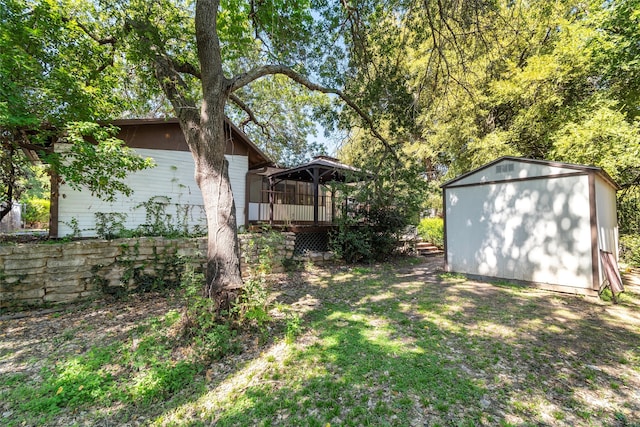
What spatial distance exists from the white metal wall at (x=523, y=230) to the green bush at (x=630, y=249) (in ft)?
18.6

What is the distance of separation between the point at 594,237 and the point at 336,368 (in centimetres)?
588

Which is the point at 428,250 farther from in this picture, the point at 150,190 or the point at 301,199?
the point at 150,190

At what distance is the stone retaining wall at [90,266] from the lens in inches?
173

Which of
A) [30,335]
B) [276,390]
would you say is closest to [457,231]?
[276,390]

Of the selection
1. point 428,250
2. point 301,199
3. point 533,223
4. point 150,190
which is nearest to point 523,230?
point 533,223

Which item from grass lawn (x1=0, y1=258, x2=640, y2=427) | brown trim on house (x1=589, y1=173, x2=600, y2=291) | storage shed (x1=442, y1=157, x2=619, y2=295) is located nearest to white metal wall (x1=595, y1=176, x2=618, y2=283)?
storage shed (x1=442, y1=157, x2=619, y2=295)

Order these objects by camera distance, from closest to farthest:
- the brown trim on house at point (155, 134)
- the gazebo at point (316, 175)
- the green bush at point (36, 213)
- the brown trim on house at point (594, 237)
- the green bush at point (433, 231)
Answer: the brown trim on house at point (594, 237), the brown trim on house at point (155, 134), the gazebo at point (316, 175), the green bush at point (433, 231), the green bush at point (36, 213)

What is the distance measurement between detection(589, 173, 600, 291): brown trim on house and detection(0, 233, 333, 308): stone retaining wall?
630 cm

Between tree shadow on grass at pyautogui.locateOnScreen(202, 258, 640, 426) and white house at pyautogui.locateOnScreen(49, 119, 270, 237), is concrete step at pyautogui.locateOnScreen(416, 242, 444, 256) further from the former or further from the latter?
white house at pyautogui.locateOnScreen(49, 119, 270, 237)

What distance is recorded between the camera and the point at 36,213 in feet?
54.6

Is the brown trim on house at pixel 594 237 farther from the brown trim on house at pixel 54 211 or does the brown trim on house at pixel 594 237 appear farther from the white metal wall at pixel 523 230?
the brown trim on house at pixel 54 211

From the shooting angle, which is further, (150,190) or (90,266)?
(150,190)

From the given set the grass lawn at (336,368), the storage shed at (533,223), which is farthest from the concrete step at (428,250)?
the grass lawn at (336,368)

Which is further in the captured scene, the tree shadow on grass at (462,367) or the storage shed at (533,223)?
the storage shed at (533,223)
